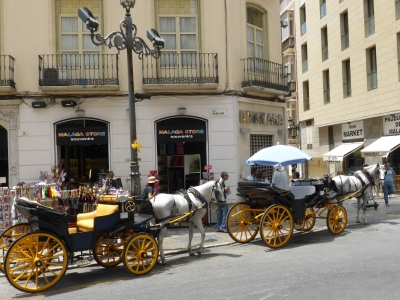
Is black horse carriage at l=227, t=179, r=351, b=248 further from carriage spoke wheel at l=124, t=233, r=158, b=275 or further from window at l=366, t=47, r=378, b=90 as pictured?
window at l=366, t=47, r=378, b=90

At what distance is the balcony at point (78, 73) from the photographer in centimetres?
1355

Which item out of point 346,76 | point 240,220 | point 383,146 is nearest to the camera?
point 240,220

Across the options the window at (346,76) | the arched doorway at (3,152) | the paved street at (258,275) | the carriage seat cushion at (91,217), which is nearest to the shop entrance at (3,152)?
the arched doorway at (3,152)

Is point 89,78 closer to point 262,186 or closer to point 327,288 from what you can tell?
point 262,186

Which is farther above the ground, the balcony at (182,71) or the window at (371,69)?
the window at (371,69)

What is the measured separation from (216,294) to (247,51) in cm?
1001

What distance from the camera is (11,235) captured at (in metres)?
8.09

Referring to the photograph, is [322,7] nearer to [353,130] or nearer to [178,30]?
[353,130]

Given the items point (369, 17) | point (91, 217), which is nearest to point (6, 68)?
point (91, 217)

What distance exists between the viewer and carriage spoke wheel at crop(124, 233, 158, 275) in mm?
8055

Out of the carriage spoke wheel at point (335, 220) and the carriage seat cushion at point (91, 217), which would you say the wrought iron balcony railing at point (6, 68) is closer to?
the carriage seat cushion at point (91, 217)

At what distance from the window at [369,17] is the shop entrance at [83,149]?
53.9 ft

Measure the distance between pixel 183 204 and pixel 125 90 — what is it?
223 inches

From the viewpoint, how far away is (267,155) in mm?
11820
